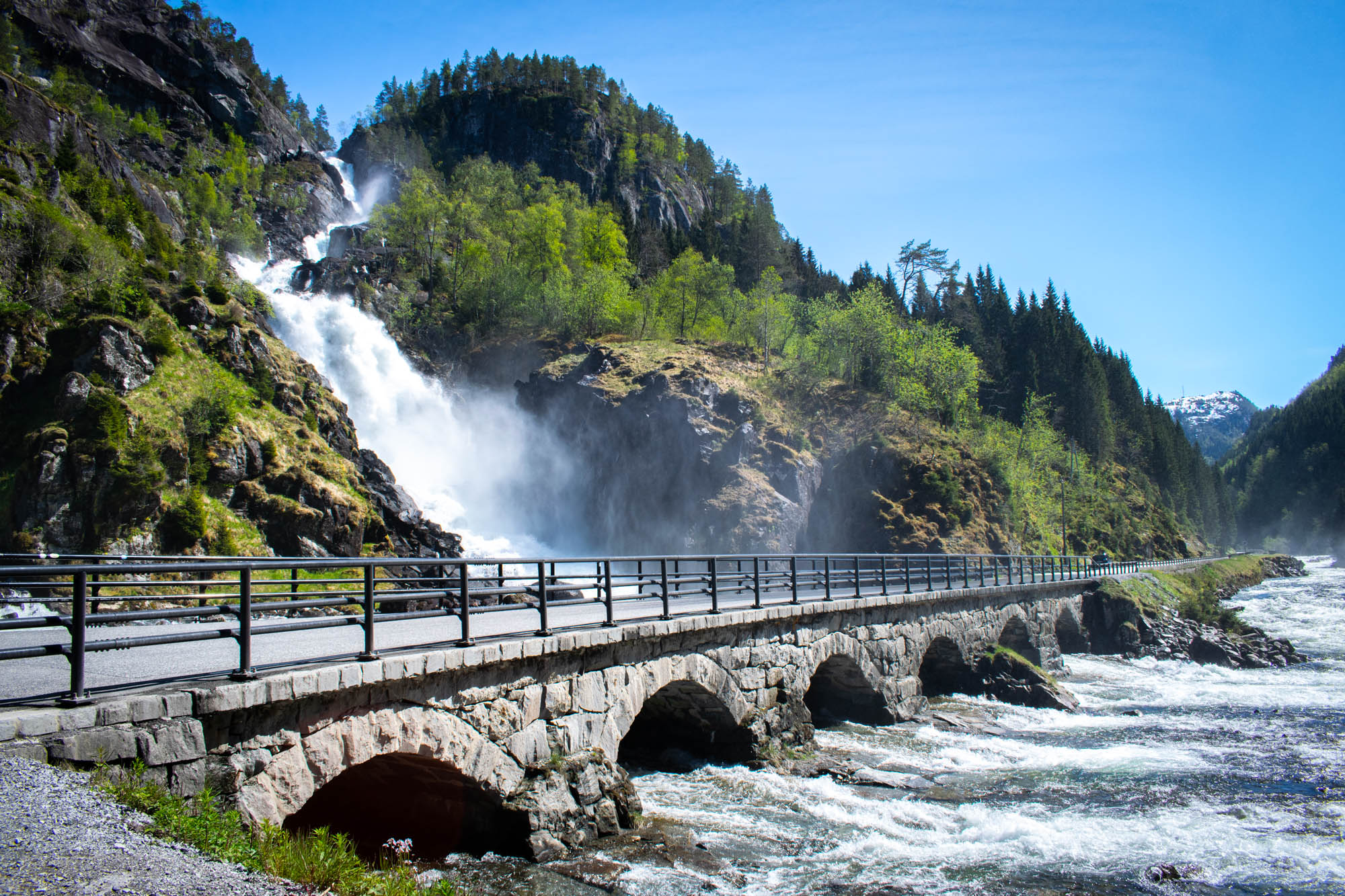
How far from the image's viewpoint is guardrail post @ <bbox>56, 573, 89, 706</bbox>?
5.26m

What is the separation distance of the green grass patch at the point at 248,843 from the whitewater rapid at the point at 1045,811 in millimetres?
3590

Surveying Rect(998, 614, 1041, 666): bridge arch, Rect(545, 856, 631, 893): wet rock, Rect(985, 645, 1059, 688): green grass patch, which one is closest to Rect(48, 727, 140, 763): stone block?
Rect(545, 856, 631, 893): wet rock

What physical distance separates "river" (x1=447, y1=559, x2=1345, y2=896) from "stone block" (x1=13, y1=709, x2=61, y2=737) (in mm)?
4466

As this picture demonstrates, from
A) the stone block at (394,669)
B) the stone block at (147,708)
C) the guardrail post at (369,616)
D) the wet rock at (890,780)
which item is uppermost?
the guardrail post at (369,616)

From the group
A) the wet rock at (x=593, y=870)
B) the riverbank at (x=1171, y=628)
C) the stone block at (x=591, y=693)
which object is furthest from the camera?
the riverbank at (x=1171, y=628)

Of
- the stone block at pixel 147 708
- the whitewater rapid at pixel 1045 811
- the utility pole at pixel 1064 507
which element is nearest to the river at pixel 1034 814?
the whitewater rapid at pixel 1045 811

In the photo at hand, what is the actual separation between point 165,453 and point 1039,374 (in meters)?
92.7

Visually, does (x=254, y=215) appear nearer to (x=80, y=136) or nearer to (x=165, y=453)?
(x=80, y=136)

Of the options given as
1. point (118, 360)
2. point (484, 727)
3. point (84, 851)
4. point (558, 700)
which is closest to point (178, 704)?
point (84, 851)

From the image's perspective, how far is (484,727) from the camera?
859cm

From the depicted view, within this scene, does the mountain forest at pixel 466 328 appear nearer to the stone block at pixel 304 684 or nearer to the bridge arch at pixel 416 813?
the bridge arch at pixel 416 813

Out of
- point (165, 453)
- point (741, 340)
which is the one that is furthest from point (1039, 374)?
point (165, 453)

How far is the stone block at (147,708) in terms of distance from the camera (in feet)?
18.0

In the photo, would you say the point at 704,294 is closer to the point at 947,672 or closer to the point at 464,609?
the point at 947,672
